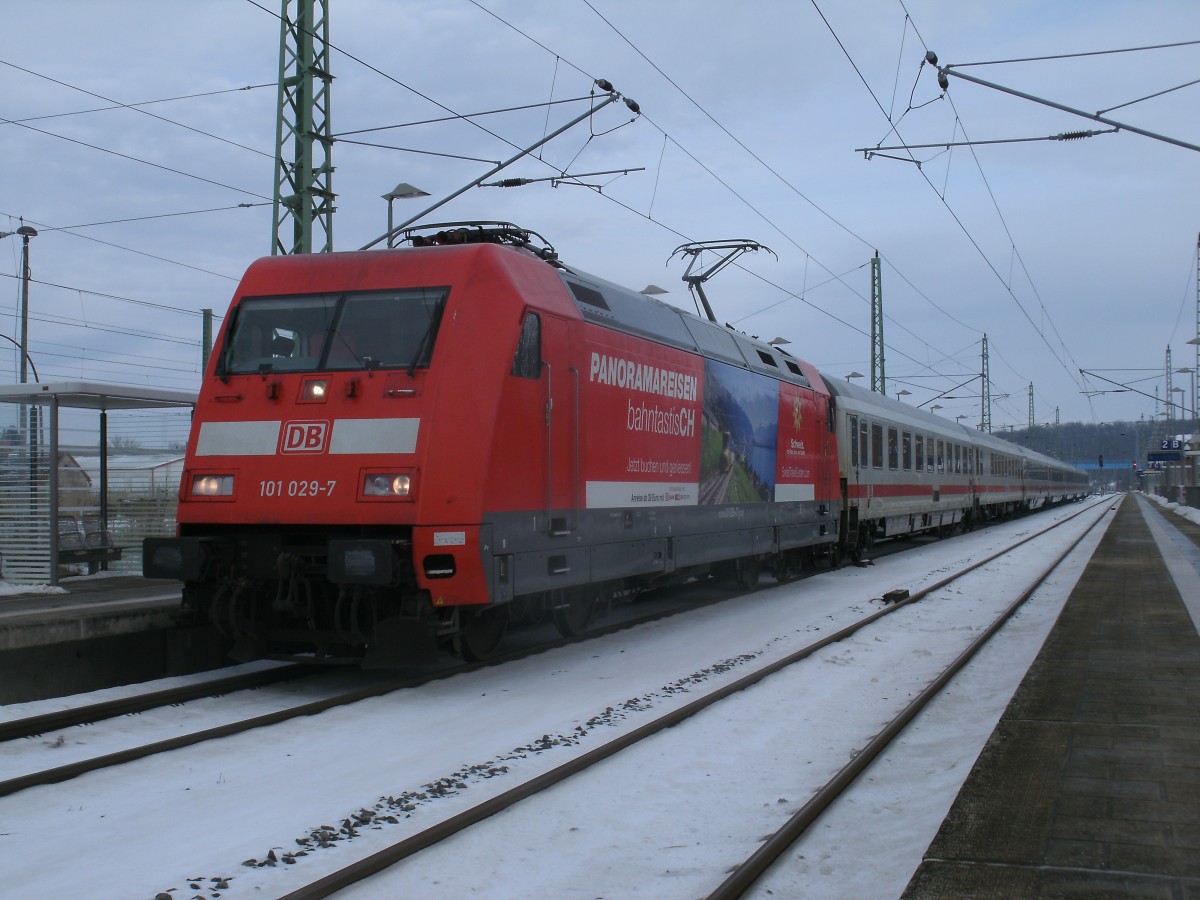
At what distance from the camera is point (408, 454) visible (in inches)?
304

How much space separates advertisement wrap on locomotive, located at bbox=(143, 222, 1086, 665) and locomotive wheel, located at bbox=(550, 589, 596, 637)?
45 mm

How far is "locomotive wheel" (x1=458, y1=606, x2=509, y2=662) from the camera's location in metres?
8.82

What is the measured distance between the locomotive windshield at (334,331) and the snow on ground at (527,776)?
8.58 ft

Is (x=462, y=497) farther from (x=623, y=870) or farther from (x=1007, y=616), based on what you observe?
(x=1007, y=616)

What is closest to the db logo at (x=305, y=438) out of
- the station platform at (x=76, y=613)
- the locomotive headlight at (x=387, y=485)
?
the locomotive headlight at (x=387, y=485)

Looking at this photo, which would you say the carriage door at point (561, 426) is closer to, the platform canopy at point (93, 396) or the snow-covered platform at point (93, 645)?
the snow-covered platform at point (93, 645)

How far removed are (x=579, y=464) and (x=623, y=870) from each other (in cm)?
498

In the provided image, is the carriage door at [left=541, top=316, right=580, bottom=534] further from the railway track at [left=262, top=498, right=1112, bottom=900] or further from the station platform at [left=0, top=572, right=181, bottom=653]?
the station platform at [left=0, top=572, right=181, bottom=653]

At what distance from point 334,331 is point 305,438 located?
0.94m

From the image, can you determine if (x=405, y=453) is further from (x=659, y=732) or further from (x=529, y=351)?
(x=659, y=732)

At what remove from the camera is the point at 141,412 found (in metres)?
14.4

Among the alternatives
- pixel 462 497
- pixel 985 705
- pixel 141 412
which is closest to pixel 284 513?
pixel 462 497

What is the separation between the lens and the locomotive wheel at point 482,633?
8820mm

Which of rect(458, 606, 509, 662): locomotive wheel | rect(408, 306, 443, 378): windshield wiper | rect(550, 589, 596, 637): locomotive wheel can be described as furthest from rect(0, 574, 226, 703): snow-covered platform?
rect(550, 589, 596, 637): locomotive wheel
